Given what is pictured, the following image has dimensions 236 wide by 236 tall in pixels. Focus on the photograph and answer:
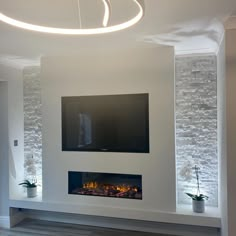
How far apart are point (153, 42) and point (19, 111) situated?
100 inches

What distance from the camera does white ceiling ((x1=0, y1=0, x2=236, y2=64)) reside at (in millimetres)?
2230

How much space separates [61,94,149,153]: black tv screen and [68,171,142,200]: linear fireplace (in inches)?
15.8

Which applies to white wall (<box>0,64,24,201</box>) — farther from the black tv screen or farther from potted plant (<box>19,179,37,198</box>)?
the black tv screen

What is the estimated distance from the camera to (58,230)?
13.6 ft

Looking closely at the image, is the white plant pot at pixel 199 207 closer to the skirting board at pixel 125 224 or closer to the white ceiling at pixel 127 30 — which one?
the skirting board at pixel 125 224

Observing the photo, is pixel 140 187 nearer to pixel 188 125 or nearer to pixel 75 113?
pixel 188 125

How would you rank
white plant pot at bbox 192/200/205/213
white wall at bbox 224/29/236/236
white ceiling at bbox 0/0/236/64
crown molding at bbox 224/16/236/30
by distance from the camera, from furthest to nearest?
1. white plant pot at bbox 192/200/205/213
2. white wall at bbox 224/29/236/236
3. crown molding at bbox 224/16/236/30
4. white ceiling at bbox 0/0/236/64

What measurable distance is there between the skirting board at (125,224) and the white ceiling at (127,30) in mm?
2473

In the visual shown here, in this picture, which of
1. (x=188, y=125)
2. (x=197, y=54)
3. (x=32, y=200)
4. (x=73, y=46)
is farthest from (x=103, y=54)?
(x=32, y=200)

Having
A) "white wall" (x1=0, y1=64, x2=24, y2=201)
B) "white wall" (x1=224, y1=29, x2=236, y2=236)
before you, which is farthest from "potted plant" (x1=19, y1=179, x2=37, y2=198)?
"white wall" (x1=224, y1=29, x2=236, y2=236)

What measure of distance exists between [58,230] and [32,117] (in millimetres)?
1887

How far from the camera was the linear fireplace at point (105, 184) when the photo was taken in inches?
157

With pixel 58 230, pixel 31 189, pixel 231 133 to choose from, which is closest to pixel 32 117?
pixel 31 189

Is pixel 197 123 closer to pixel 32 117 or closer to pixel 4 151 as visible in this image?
pixel 32 117
